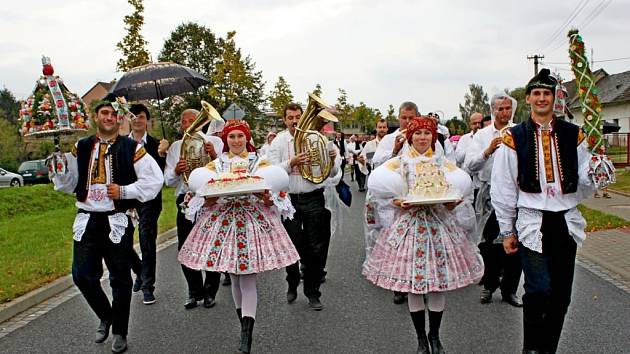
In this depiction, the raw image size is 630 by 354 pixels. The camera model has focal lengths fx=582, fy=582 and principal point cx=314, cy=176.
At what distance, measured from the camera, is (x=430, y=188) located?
457 centimetres

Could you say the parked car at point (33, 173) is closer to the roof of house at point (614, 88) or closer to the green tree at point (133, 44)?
the green tree at point (133, 44)

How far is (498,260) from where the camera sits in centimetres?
649

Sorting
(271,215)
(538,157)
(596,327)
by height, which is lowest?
(596,327)

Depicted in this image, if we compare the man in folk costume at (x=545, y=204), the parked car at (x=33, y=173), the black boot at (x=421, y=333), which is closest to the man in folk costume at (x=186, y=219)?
the black boot at (x=421, y=333)

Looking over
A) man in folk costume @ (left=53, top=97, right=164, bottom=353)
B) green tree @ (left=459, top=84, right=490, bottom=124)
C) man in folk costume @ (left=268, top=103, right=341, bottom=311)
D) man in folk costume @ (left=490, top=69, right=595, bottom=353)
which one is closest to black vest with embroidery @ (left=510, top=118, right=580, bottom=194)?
man in folk costume @ (left=490, top=69, right=595, bottom=353)

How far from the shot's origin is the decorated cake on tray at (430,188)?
4.43m

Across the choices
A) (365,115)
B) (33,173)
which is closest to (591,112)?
(33,173)

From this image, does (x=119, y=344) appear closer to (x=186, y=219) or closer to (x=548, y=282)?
(x=186, y=219)

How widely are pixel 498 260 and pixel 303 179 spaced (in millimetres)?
2354

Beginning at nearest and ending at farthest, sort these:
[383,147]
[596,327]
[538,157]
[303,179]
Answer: [538,157] → [596,327] → [303,179] → [383,147]

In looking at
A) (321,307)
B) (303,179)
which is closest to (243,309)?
(321,307)

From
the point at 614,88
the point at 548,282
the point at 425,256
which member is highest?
the point at 614,88

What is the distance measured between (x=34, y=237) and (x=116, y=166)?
23.9 feet

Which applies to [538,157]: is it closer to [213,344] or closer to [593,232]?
[213,344]
